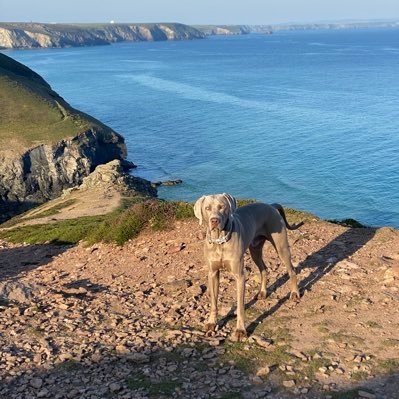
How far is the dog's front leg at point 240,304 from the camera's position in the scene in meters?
10.3

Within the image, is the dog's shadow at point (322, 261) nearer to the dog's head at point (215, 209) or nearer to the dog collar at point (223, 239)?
the dog collar at point (223, 239)

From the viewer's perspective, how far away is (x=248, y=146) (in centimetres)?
8144

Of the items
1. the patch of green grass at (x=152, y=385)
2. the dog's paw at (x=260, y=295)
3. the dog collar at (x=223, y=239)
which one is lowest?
the dog's paw at (x=260, y=295)

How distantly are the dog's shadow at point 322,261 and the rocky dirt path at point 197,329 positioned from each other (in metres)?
0.03

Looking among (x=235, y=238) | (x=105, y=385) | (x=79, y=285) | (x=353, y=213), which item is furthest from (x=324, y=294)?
(x=353, y=213)

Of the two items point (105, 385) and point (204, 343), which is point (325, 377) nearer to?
point (204, 343)

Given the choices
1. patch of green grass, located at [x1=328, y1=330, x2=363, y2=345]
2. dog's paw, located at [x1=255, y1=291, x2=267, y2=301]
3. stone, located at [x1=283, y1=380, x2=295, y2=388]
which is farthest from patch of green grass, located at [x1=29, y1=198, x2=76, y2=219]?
stone, located at [x1=283, y1=380, x2=295, y2=388]

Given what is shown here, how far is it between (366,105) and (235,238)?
312 ft

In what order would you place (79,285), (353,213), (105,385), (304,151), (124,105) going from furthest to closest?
(124,105)
(304,151)
(353,213)
(79,285)
(105,385)

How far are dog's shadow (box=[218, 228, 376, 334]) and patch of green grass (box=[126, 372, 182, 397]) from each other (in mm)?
2366

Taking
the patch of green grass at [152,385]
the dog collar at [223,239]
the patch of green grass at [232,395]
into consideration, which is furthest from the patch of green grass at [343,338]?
the patch of green grass at [152,385]

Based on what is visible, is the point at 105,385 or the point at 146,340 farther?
the point at 146,340

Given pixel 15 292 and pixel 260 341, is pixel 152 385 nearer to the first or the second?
pixel 260 341

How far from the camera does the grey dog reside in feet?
31.4
